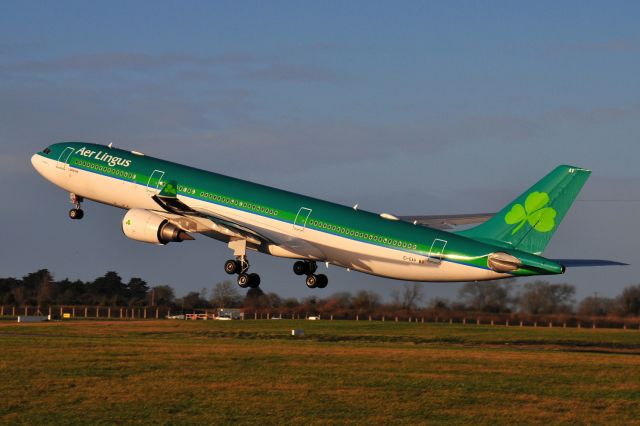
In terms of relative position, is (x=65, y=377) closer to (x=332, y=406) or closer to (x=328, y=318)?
(x=332, y=406)

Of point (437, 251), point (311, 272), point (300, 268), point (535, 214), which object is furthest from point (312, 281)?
point (535, 214)

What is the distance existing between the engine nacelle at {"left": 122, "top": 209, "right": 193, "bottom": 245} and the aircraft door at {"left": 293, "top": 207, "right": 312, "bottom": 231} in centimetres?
688

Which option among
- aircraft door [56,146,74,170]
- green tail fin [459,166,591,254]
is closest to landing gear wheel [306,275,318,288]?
green tail fin [459,166,591,254]

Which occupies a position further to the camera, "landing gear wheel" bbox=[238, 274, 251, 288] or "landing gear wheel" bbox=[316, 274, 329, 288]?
"landing gear wheel" bbox=[316, 274, 329, 288]

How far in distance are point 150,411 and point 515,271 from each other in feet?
65.9

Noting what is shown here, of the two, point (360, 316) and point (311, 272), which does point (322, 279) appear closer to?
point (311, 272)

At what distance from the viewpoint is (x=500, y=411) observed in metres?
37.4

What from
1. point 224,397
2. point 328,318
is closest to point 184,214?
point 224,397

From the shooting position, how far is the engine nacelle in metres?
57.6

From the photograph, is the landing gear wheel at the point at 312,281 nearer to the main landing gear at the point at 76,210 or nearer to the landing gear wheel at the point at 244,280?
the landing gear wheel at the point at 244,280

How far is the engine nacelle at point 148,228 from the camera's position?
57.6 m

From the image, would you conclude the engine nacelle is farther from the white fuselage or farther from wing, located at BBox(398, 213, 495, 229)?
wing, located at BBox(398, 213, 495, 229)

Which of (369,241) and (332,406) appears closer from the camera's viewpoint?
(332,406)

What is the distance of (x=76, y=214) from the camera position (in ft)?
217
